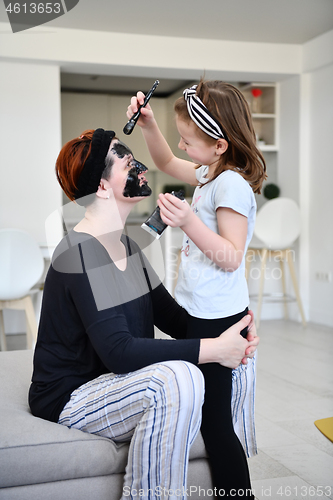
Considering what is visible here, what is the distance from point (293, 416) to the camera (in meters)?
2.27

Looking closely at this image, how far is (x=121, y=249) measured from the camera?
51.1 inches

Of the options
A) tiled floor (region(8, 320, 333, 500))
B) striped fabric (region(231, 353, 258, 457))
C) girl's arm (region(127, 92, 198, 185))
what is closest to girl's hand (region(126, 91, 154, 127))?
girl's arm (region(127, 92, 198, 185))

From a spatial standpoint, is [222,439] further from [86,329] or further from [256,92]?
[256,92]

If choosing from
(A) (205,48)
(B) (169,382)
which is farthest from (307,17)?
(B) (169,382)

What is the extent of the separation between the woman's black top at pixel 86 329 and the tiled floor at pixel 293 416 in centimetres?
73

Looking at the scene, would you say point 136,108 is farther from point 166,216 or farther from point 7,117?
point 7,117

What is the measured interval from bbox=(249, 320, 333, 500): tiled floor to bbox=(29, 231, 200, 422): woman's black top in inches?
28.6

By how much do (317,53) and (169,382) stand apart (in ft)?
13.1

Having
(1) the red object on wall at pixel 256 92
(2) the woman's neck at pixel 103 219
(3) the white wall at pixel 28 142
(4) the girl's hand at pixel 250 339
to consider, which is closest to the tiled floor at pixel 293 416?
(4) the girl's hand at pixel 250 339

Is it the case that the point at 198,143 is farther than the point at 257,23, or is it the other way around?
the point at 257,23

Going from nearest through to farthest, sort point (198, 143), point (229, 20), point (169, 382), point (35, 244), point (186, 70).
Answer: point (169, 382) < point (198, 143) < point (35, 244) < point (229, 20) < point (186, 70)

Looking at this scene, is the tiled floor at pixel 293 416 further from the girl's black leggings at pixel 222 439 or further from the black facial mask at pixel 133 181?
the black facial mask at pixel 133 181

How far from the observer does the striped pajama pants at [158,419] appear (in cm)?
101

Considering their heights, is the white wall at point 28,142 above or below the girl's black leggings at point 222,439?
above
